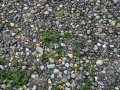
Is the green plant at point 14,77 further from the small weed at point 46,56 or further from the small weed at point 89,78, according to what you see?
the small weed at point 89,78

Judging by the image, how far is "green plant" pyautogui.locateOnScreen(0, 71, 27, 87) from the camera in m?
11.1

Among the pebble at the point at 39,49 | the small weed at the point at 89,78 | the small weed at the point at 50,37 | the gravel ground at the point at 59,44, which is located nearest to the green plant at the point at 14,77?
the gravel ground at the point at 59,44

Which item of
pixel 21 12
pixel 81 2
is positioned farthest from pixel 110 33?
pixel 21 12

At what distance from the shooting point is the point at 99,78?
11.1 meters

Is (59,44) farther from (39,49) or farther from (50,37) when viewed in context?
(39,49)

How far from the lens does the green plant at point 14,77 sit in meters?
11.1

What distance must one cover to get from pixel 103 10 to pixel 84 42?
2.05 metres

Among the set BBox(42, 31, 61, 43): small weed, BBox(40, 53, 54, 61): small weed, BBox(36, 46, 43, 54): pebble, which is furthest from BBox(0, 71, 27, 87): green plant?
BBox(42, 31, 61, 43): small weed

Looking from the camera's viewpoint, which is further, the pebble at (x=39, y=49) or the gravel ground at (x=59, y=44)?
the pebble at (x=39, y=49)

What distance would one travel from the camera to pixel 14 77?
11.2m

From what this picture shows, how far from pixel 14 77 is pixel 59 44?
7.58ft

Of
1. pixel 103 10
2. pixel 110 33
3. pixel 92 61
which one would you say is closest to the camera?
A: pixel 92 61

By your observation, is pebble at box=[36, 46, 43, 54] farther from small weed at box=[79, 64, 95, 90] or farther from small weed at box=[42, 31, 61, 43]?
small weed at box=[79, 64, 95, 90]

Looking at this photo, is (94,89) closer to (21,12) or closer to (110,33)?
(110,33)
